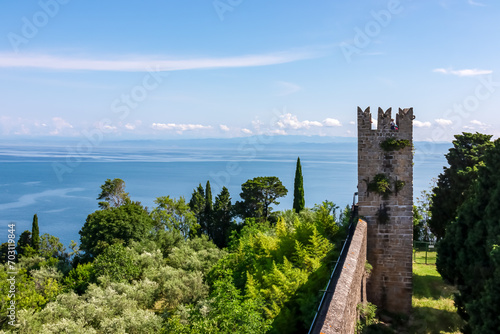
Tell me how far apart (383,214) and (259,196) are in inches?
1041

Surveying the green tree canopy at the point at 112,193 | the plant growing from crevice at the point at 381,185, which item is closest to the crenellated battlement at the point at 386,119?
the plant growing from crevice at the point at 381,185

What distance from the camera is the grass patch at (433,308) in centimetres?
1329

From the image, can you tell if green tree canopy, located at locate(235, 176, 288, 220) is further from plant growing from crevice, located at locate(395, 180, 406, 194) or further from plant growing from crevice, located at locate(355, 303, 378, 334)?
plant growing from crevice, located at locate(355, 303, 378, 334)

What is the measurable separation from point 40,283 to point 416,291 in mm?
23317

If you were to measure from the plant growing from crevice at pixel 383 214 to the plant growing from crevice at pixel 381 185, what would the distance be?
43cm

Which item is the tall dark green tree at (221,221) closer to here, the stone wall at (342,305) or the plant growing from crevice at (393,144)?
the plant growing from crevice at (393,144)

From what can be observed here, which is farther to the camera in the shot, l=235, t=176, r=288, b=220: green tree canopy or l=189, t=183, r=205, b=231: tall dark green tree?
l=189, t=183, r=205, b=231: tall dark green tree

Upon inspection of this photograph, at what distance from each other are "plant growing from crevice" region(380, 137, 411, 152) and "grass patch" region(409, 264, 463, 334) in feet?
20.1

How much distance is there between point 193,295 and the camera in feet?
64.1

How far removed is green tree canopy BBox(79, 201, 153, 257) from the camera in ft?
98.1

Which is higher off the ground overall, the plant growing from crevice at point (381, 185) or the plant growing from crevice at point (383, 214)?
the plant growing from crevice at point (381, 185)

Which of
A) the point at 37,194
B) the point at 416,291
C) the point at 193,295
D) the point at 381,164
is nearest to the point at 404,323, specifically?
the point at 416,291

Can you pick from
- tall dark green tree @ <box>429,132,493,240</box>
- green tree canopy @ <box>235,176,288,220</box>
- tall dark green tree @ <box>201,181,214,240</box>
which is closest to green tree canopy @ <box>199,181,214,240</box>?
tall dark green tree @ <box>201,181,214,240</box>

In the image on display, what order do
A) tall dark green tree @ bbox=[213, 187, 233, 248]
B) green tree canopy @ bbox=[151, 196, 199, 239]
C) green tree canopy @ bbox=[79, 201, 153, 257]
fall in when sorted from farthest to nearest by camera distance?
tall dark green tree @ bbox=[213, 187, 233, 248]
green tree canopy @ bbox=[151, 196, 199, 239]
green tree canopy @ bbox=[79, 201, 153, 257]
